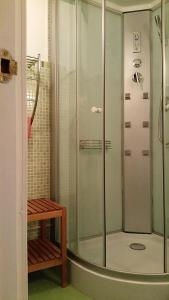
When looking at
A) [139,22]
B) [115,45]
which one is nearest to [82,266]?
[115,45]

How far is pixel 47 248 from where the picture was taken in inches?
83.4

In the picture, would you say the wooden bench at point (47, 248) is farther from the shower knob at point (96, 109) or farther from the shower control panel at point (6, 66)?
the shower control panel at point (6, 66)

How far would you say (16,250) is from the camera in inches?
30.7

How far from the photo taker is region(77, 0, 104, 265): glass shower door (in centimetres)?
216

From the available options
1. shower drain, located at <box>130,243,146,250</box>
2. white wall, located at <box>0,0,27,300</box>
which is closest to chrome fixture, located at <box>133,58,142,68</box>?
shower drain, located at <box>130,243,146,250</box>

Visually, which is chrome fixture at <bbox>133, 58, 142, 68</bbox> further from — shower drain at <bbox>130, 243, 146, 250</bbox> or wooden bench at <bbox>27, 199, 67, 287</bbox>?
shower drain at <bbox>130, 243, 146, 250</bbox>

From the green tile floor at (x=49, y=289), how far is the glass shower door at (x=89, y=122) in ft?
1.09

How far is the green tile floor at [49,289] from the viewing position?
1.84 m

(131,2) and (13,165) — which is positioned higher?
(131,2)

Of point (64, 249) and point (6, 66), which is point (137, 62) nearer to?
point (64, 249)

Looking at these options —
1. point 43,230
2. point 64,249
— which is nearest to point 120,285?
point 64,249

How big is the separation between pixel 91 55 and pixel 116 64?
420 millimetres

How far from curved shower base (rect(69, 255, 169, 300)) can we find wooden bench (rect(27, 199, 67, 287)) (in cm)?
18

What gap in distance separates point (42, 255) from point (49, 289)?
24 centimetres
